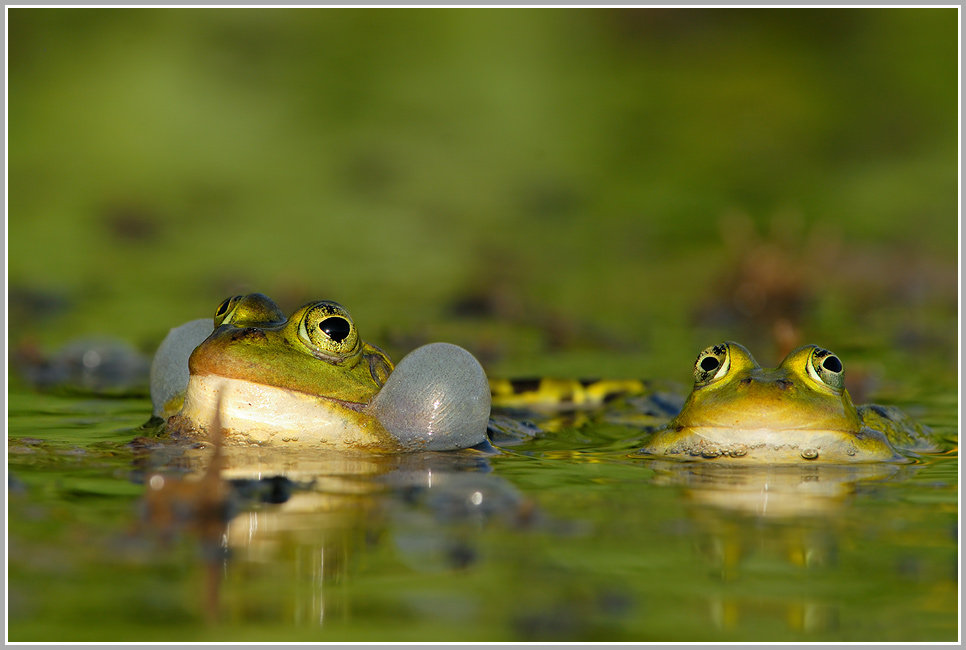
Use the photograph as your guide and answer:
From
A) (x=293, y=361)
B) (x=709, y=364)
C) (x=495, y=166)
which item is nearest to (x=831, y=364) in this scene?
(x=709, y=364)

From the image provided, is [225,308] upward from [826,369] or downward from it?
upward

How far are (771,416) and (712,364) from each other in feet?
1.32

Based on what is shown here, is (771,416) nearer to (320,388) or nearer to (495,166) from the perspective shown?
(320,388)

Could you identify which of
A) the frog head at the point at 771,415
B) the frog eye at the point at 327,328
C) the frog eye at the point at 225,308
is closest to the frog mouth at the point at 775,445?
the frog head at the point at 771,415

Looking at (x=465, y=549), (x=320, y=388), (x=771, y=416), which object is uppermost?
(x=320, y=388)

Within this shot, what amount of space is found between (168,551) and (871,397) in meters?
4.90

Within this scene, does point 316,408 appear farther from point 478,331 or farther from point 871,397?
point 478,331

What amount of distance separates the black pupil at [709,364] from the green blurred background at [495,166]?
475cm

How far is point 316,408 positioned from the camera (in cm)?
486

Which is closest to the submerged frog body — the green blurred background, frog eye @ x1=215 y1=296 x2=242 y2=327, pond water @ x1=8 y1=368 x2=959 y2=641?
pond water @ x1=8 y1=368 x2=959 y2=641

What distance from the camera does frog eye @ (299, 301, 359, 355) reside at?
4.81 m

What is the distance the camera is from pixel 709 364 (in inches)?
205

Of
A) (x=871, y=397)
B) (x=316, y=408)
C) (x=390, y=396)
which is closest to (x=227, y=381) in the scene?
(x=316, y=408)

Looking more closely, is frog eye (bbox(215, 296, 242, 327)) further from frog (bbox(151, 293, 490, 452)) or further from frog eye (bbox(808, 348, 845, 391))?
frog eye (bbox(808, 348, 845, 391))
